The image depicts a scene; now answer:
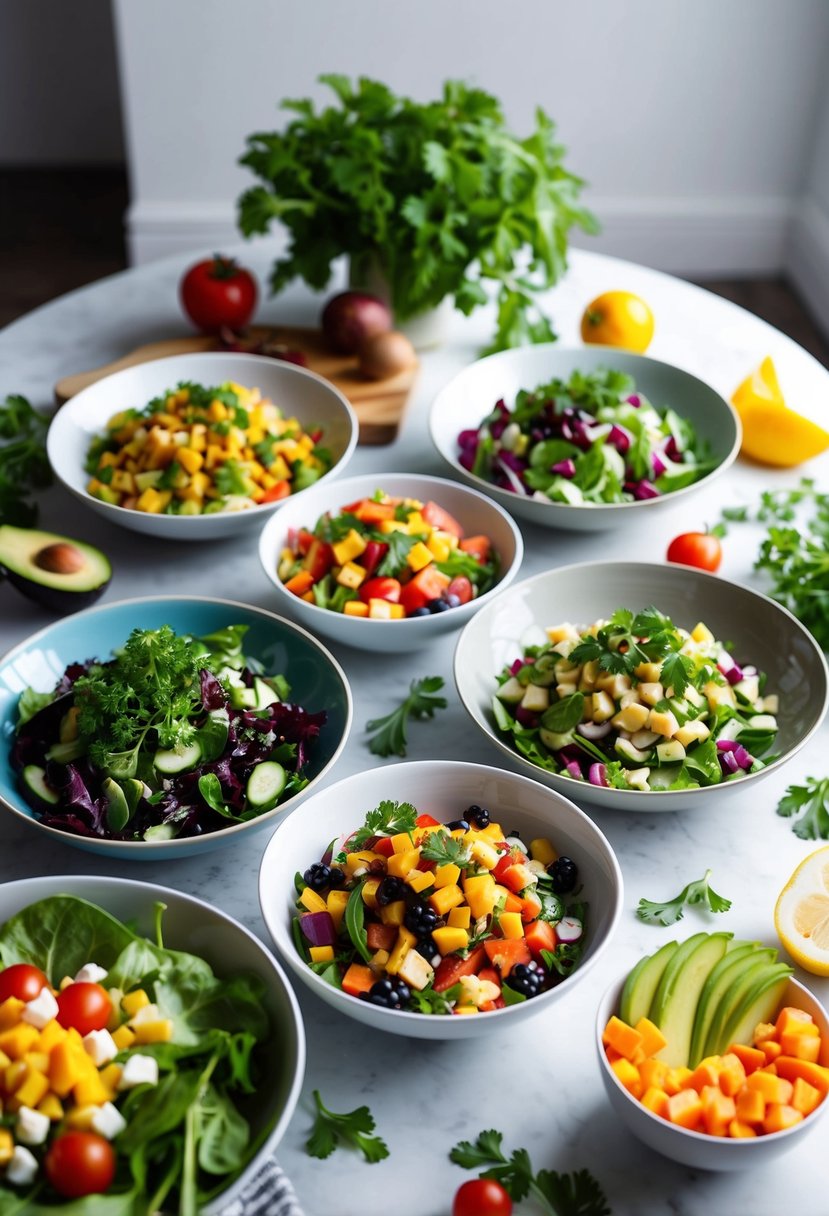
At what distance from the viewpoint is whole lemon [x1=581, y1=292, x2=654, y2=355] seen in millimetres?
3240

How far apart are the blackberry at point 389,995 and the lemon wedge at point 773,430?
6.05ft

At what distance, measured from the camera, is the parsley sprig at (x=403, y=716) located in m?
2.22

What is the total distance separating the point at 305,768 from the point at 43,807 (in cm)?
45

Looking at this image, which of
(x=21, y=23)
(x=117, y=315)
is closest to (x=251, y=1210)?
(x=117, y=315)

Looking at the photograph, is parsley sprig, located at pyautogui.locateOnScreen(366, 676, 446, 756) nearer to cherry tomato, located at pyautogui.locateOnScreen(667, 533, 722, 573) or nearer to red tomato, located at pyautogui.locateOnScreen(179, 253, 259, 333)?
cherry tomato, located at pyautogui.locateOnScreen(667, 533, 722, 573)

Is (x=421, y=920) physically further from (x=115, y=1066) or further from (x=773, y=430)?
(x=773, y=430)

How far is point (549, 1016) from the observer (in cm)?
178

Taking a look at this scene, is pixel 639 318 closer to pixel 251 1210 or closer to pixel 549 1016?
pixel 549 1016

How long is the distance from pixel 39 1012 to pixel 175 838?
448 mm

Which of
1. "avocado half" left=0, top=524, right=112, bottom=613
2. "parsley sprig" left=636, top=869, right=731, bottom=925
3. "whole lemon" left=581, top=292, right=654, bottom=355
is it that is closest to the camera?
"parsley sprig" left=636, top=869, right=731, bottom=925

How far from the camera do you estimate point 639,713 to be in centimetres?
202

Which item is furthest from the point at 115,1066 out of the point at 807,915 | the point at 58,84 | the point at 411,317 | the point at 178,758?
the point at 58,84

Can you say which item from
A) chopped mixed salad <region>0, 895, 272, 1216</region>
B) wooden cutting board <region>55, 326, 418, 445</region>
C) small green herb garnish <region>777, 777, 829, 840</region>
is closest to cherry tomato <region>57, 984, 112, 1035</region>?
chopped mixed salad <region>0, 895, 272, 1216</region>

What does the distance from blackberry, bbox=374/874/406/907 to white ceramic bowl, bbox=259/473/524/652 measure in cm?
68
